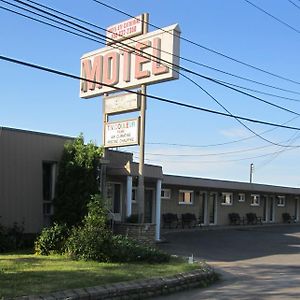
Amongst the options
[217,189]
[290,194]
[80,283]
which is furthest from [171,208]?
[80,283]

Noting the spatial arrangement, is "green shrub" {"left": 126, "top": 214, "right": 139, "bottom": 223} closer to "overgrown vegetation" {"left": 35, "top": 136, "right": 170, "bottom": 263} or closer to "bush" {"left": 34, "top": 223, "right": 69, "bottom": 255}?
"overgrown vegetation" {"left": 35, "top": 136, "right": 170, "bottom": 263}

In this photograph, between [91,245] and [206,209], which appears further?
[206,209]

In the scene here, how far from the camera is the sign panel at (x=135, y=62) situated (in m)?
19.4

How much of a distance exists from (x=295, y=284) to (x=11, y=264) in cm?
713

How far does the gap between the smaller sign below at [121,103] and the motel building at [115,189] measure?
7.38 feet

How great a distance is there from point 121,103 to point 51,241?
688cm

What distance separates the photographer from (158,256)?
628 inches

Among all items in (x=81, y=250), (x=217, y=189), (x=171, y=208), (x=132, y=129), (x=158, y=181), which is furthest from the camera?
(x=217, y=189)

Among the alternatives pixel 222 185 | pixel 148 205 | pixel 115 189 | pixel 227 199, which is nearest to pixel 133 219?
pixel 115 189

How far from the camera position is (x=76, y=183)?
20.0 meters

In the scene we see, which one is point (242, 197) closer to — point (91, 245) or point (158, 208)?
point (158, 208)

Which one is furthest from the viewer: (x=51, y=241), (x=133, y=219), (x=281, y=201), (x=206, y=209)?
(x=281, y=201)

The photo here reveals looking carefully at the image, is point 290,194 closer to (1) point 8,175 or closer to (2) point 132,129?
(2) point 132,129

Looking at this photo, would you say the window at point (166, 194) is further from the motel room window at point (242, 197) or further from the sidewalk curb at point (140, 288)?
the sidewalk curb at point (140, 288)
